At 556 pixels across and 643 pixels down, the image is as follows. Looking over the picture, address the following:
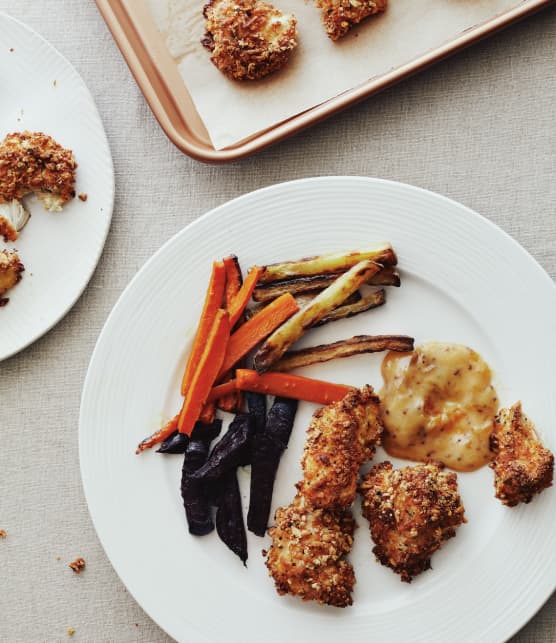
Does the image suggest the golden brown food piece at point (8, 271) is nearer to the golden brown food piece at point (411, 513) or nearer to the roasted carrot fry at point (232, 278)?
the roasted carrot fry at point (232, 278)

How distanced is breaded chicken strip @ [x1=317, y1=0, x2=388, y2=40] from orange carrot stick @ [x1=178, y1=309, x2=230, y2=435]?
147 cm

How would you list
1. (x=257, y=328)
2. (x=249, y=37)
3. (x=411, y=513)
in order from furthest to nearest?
(x=249, y=37) < (x=257, y=328) < (x=411, y=513)

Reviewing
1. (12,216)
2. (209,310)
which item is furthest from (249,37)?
(12,216)

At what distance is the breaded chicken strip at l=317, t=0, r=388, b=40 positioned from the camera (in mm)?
3441

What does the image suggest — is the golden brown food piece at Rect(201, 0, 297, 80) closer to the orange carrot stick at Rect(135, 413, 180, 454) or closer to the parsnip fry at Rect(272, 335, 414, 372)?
the parsnip fry at Rect(272, 335, 414, 372)

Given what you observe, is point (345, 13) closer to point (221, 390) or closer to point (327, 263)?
point (327, 263)

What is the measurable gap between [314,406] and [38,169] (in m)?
1.82

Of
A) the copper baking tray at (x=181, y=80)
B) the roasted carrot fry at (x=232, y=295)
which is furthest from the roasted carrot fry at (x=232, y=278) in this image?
the copper baking tray at (x=181, y=80)

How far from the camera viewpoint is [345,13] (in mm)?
3439

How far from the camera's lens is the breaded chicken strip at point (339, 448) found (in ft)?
10.5

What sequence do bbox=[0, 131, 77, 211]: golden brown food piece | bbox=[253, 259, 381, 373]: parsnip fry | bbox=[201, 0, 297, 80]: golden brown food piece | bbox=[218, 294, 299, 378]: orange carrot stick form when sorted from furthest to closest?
bbox=[0, 131, 77, 211]: golden brown food piece → bbox=[201, 0, 297, 80]: golden brown food piece → bbox=[218, 294, 299, 378]: orange carrot stick → bbox=[253, 259, 381, 373]: parsnip fry

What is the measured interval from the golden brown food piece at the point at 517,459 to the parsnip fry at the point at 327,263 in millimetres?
→ 889

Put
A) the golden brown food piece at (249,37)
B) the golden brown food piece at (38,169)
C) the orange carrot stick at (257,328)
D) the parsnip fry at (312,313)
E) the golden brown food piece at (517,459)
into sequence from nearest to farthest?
the golden brown food piece at (517,459), the parsnip fry at (312,313), the orange carrot stick at (257,328), the golden brown food piece at (249,37), the golden brown food piece at (38,169)

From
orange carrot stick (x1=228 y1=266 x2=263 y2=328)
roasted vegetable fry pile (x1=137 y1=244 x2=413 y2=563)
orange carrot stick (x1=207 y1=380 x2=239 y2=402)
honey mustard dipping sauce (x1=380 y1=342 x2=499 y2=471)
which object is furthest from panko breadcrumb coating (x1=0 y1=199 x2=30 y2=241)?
honey mustard dipping sauce (x1=380 y1=342 x2=499 y2=471)
